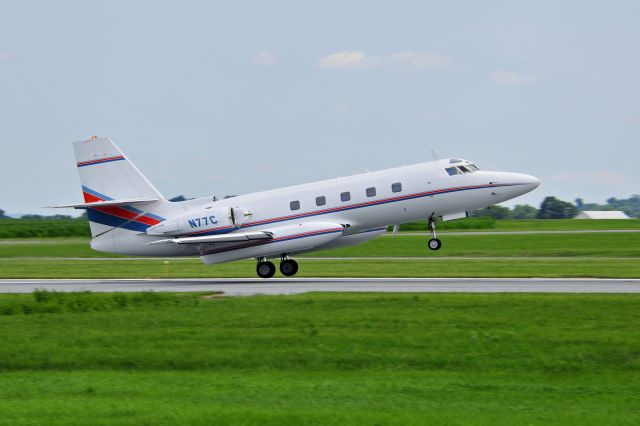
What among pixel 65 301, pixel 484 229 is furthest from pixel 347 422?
pixel 484 229

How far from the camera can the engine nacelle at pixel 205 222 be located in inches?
1449

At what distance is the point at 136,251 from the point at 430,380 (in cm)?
2533

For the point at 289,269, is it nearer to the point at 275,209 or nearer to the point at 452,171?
the point at 275,209

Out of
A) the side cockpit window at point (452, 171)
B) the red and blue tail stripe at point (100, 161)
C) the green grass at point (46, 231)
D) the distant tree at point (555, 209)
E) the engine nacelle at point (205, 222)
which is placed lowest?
the distant tree at point (555, 209)

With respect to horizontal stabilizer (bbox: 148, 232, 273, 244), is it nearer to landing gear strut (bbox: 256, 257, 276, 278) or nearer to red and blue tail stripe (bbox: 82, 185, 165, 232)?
red and blue tail stripe (bbox: 82, 185, 165, 232)

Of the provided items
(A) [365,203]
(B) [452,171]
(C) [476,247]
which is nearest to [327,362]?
(A) [365,203]

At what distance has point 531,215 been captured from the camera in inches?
5861

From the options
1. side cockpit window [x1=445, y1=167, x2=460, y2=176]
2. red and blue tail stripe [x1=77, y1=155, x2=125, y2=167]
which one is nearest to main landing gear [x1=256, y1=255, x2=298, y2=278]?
red and blue tail stripe [x1=77, y1=155, x2=125, y2=167]

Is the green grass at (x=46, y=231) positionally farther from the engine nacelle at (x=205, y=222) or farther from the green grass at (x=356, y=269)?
the engine nacelle at (x=205, y=222)

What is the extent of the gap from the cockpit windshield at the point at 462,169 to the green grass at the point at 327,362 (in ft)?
39.6

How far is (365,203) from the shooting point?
3575 cm

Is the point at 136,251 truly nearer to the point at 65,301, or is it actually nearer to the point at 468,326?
the point at 65,301

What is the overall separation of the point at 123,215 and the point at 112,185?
1.32 meters

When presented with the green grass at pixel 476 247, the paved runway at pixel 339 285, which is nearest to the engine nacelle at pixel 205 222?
the paved runway at pixel 339 285
